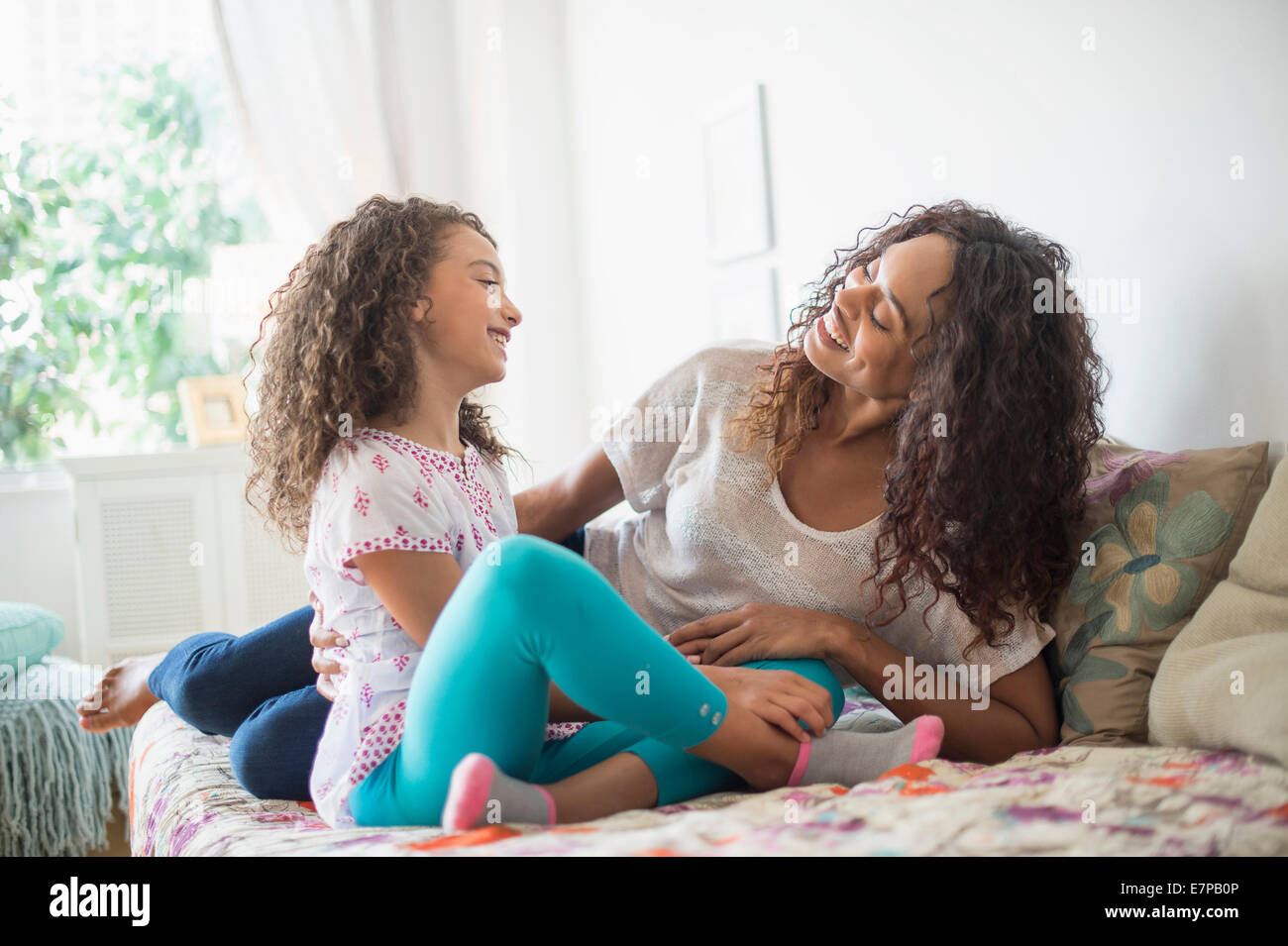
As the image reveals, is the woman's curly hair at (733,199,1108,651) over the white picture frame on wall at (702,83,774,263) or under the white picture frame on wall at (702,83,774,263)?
under

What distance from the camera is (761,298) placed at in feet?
8.66

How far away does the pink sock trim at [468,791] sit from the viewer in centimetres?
93

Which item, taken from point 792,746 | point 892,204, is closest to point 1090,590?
point 792,746

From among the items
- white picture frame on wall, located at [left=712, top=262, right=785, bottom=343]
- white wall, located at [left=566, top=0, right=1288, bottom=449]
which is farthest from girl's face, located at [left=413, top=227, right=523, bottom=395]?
white picture frame on wall, located at [left=712, top=262, right=785, bottom=343]

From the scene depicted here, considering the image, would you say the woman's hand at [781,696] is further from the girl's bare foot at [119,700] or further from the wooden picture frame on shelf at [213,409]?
the wooden picture frame on shelf at [213,409]

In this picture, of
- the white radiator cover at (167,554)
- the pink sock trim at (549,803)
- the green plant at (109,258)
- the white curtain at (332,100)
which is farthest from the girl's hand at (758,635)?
the green plant at (109,258)

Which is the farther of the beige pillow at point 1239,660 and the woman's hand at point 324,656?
the woman's hand at point 324,656

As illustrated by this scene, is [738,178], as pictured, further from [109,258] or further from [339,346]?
[109,258]

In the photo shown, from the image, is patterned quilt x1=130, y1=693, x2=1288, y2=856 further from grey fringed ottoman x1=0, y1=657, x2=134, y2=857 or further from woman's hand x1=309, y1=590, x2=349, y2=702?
grey fringed ottoman x1=0, y1=657, x2=134, y2=857

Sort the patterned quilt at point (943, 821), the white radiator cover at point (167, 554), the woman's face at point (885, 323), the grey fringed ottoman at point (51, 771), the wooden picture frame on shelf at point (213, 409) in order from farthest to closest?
the wooden picture frame on shelf at point (213, 409)
the white radiator cover at point (167, 554)
the grey fringed ottoman at point (51, 771)
the woman's face at point (885, 323)
the patterned quilt at point (943, 821)

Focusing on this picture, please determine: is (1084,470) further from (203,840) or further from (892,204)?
(203,840)

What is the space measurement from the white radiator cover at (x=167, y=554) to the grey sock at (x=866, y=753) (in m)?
2.40

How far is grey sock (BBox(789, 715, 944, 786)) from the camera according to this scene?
1.14m

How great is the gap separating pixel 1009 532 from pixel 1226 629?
10.1 inches
